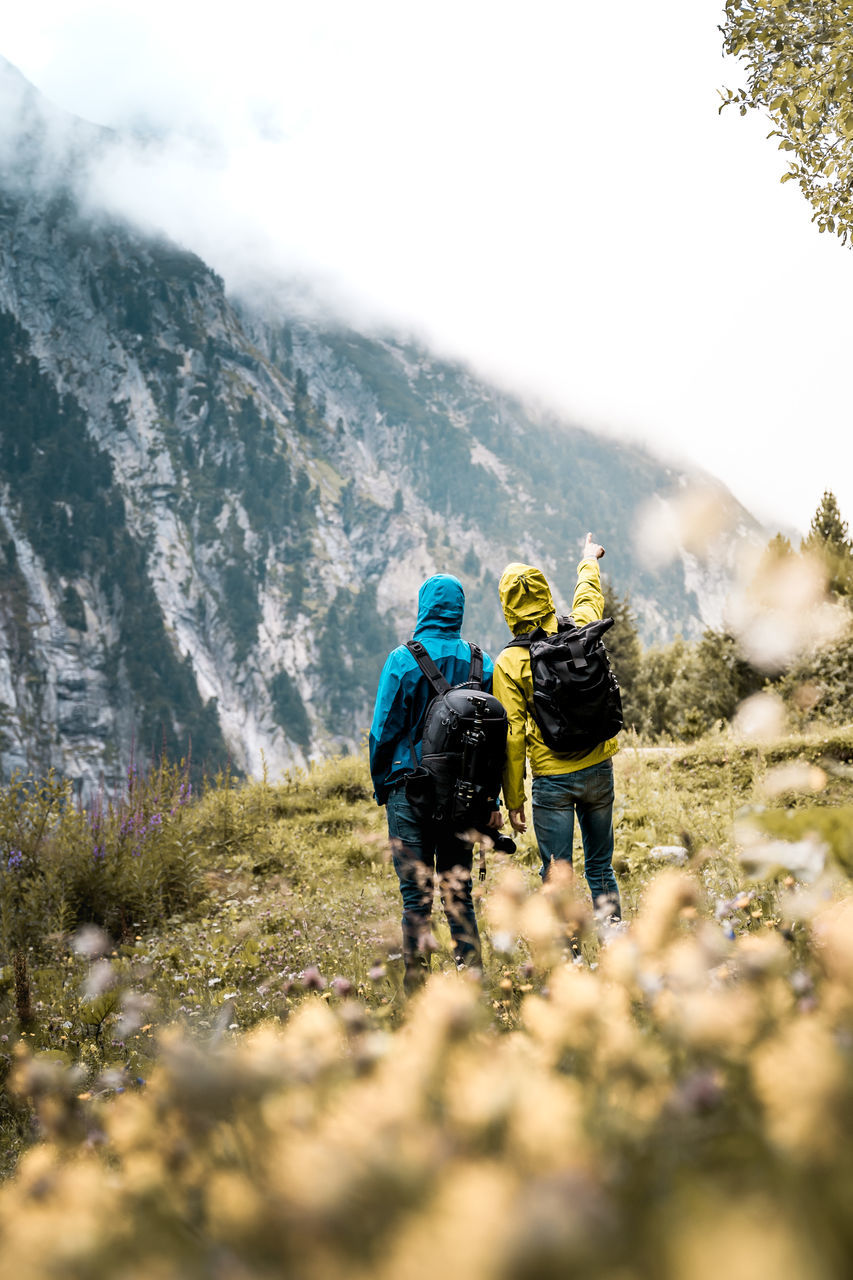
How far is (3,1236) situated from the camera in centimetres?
94

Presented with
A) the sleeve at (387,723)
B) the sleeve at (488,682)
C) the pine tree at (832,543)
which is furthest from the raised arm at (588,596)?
the pine tree at (832,543)

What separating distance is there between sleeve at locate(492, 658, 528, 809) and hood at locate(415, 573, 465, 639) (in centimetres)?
36

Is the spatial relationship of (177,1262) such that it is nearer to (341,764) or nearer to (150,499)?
(341,764)

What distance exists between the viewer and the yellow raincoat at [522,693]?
4059 millimetres

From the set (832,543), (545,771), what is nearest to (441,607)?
(545,771)

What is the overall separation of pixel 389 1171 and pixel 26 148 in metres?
241

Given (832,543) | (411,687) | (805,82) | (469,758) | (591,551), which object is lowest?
(469,758)

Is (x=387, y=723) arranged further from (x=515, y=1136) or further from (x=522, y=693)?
(x=515, y=1136)

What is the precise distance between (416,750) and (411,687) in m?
0.34

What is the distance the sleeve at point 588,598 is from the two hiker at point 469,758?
0.23 metres

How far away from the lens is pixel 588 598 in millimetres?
4566

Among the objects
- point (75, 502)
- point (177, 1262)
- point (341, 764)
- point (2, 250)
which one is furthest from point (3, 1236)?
point (2, 250)

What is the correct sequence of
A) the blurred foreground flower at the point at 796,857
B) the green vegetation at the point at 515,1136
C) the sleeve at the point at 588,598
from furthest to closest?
the sleeve at the point at 588,598, the blurred foreground flower at the point at 796,857, the green vegetation at the point at 515,1136

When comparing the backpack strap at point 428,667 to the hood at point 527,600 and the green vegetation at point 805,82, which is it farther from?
the green vegetation at point 805,82
